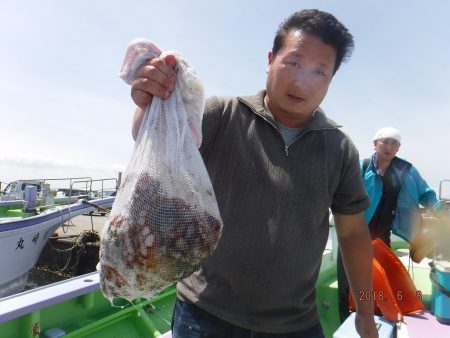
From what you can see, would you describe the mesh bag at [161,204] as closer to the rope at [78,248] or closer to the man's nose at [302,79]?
the man's nose at [302,79]

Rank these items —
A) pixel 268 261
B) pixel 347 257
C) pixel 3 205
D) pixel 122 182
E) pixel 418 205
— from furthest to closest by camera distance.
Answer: pixel 3 205, pixel 418 205, pixel 347 257, pixel 268 261, pixel 122 182

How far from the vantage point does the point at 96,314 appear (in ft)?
11.0

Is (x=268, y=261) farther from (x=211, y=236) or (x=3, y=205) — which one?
(x=3, y=205)

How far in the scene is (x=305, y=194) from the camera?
5.46 ft

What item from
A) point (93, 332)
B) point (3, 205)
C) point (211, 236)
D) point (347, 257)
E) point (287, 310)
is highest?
point (211, 236)

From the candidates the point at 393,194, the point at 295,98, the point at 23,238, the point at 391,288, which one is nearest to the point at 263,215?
the point at 295,98

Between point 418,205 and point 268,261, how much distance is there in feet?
10.1

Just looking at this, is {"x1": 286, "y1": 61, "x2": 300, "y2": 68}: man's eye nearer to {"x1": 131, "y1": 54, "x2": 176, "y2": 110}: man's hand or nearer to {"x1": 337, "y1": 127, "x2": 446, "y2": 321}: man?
{"x1": 131, "y1": 54, "x2": 176, "y2": 110}: man's hand

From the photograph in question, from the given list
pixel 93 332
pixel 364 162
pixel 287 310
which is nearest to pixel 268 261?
pixel 287 310

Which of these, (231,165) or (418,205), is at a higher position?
(231,165)

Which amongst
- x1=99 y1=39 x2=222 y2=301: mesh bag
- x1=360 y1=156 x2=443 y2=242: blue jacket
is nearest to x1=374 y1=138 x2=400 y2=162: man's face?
x1=360 y1=156 x2=443 y2=242: blue jacket

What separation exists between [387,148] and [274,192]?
3002 millimetres

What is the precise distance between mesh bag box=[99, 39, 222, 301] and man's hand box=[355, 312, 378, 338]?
46.3 inches

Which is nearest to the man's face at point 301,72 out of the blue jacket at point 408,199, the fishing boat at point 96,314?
the fishing boat at point 96,314
